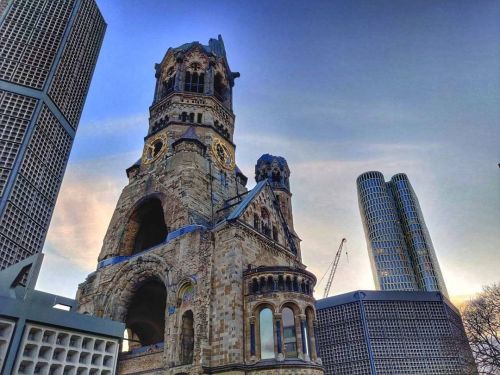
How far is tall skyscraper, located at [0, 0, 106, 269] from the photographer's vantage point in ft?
69.3

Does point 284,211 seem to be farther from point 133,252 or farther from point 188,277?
point 188,277

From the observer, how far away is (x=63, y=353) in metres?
10.5

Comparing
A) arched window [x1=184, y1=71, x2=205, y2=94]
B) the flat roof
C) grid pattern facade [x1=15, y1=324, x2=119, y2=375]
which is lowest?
grid pattern facade [x1=15, y1=324, x2=119, y2=375]

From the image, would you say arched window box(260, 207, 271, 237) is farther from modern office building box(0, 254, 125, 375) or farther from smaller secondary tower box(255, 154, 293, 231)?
modern office building box(0, 254, 125, 375)

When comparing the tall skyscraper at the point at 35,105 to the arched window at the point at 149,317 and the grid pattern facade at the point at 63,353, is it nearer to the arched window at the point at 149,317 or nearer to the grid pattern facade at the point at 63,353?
the grid pattern facade at the point at 63,353

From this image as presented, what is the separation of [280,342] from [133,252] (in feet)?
54.1

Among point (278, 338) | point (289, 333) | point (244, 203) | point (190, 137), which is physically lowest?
point (278, 338)

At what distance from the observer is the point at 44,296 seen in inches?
422

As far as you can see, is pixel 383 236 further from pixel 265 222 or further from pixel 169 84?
pixel 265 222

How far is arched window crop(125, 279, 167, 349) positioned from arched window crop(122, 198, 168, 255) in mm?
4284

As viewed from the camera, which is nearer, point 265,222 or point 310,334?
point 310,334

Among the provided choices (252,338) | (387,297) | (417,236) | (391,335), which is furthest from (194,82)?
(417,236)

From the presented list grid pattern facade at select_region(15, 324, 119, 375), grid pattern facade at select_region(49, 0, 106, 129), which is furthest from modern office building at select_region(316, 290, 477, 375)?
grid pattern facade at select_region(49, 0, 106, 129)

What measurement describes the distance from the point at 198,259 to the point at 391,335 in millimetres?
23619
